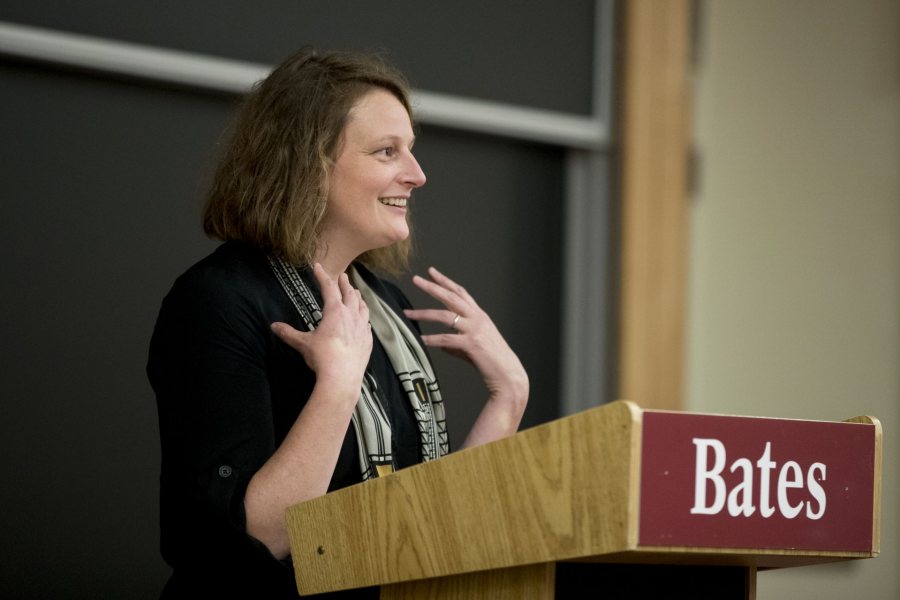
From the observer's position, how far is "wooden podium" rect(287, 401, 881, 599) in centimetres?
120

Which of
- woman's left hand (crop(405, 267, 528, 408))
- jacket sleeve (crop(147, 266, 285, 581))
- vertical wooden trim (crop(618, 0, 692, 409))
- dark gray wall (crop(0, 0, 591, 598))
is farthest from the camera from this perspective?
vertical wooden trim (crop(618, 0, 692, 409))

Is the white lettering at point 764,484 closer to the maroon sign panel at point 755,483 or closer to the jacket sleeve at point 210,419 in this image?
the maroon sign panel at point 755,483

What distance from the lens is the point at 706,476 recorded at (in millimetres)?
1235

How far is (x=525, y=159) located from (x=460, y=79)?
1.08 ft

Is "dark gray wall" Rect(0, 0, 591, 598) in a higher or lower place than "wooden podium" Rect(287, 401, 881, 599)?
higher

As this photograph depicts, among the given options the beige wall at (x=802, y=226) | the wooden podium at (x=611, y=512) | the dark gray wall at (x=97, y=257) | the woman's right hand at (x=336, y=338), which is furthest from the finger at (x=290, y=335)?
the beige wall at (x=802, y=226)

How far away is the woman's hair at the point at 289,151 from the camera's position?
2.01m

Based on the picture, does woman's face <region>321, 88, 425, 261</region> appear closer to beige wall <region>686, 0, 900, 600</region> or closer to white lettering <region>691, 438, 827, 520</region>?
white lettering <region>691, 438, 827, 520</region>

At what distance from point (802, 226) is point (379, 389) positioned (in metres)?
2.42

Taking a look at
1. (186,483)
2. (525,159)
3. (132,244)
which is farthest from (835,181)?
(186,483)

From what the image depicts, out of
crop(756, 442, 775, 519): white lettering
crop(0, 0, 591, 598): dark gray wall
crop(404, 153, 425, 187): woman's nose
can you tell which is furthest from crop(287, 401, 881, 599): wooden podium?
crop(0, 0, 591, 598): dark gray wall

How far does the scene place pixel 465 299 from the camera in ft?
7.23

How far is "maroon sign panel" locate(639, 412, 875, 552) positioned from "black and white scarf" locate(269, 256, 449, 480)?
2.24 feet

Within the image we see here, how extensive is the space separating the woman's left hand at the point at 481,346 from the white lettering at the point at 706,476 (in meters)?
0.92
